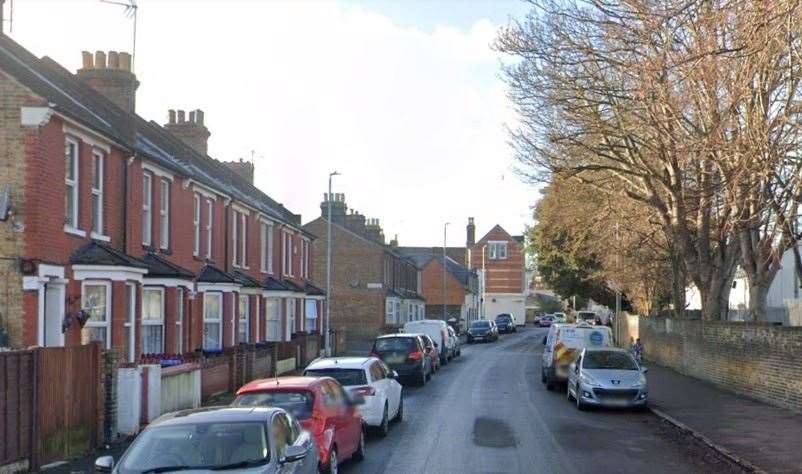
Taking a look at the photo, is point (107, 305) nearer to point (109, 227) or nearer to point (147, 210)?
point (109, 227)

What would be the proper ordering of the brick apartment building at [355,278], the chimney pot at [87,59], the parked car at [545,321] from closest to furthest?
the chimney pot at [87,59] < the brick apartment building at [355,278] < the parked car at [545,321]

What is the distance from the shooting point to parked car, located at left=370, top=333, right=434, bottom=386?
29516 mm

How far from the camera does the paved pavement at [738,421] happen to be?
578 inches

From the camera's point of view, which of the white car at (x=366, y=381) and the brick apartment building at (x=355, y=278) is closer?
the white car at (x=366, y=381)

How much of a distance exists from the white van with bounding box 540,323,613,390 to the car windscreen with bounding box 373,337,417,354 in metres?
4.24

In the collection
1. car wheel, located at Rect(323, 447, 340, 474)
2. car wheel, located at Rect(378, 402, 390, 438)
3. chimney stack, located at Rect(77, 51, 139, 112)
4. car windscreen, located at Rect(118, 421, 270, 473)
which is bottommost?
car wheel, located at Rect(378, 402, 390, 438)

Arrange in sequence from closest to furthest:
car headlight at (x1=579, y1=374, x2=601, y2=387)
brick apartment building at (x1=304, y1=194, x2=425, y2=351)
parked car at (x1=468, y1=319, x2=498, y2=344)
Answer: car headlight at (x1=579, y1=374, x2=601, y2=387) → brick apartment building at (x1=304, y1=194, x2=425, y2=351) → parked car at (x1=468, y1=319, x2=498, y2=344)

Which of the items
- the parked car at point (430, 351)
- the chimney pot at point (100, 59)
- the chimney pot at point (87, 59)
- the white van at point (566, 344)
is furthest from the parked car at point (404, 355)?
the chimney pot at point (87, 59)

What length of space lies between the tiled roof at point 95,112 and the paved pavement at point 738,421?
13.5 meters

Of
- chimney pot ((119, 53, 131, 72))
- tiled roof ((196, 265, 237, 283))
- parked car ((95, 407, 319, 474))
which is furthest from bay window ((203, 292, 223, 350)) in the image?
parked car ((95, 407, 319, 474))

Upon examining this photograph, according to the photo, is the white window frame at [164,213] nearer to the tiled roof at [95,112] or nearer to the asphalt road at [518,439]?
the tiled roof at [95,112]

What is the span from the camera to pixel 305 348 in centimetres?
3850

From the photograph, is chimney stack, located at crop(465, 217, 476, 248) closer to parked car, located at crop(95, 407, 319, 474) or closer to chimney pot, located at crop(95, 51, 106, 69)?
chimney pot, located at crop(95, 51, 106, 69)

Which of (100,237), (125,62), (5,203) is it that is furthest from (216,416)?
(125,62)
